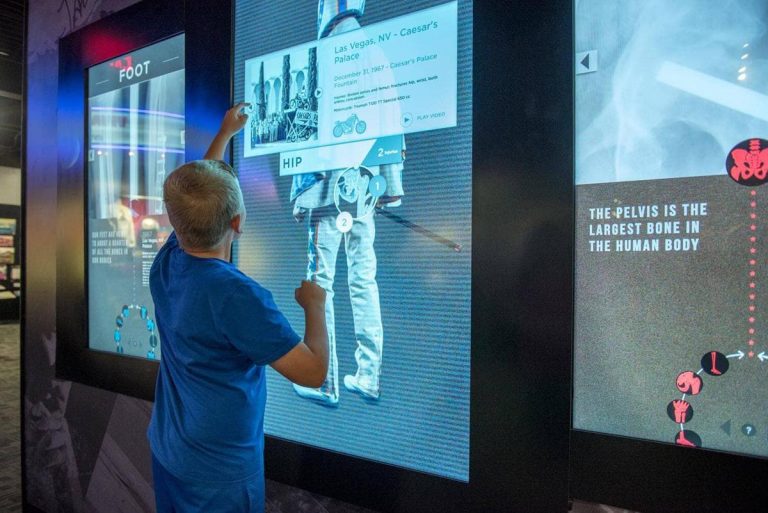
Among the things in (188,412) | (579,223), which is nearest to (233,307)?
(188,412)

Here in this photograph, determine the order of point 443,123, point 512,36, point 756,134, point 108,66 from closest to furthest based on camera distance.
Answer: point 756,134, point 512,36, point 443,123, point 108,66

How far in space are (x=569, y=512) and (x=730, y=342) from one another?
50 cm

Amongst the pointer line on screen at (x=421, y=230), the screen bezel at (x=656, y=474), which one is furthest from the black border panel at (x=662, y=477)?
the pointer line on screen at (x=421, y=230)

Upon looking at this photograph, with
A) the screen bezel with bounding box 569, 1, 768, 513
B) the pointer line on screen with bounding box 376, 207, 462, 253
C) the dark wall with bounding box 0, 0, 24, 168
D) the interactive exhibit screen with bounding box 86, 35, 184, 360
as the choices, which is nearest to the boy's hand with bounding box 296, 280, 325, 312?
the pointer line on screen with bounding box 376, 207, 462, 253

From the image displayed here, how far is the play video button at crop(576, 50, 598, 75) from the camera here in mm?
1071

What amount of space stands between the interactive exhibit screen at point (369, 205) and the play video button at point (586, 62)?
246 mm

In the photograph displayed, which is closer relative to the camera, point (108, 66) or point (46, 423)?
point (108, 66)

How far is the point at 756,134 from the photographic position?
908mm

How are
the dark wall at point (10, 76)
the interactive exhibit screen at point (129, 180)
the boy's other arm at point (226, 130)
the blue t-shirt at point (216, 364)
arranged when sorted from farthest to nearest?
1. the dark wall at point (10, 76)
2. the interactive exhibit screen at point (129, 180)
3. the boy's other arm at point (226, 130)
4. the blue t-shirt at point (216, 364)

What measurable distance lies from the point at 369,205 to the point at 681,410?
0.86 metres

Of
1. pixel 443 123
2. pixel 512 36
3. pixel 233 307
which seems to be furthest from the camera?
pixel 443 123

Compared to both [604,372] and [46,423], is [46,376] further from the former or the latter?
[604,372]

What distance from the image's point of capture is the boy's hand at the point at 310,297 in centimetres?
107

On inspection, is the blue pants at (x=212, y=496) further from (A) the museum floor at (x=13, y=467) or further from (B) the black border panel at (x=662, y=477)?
(B) the black border panel at (x=662, y=477)
